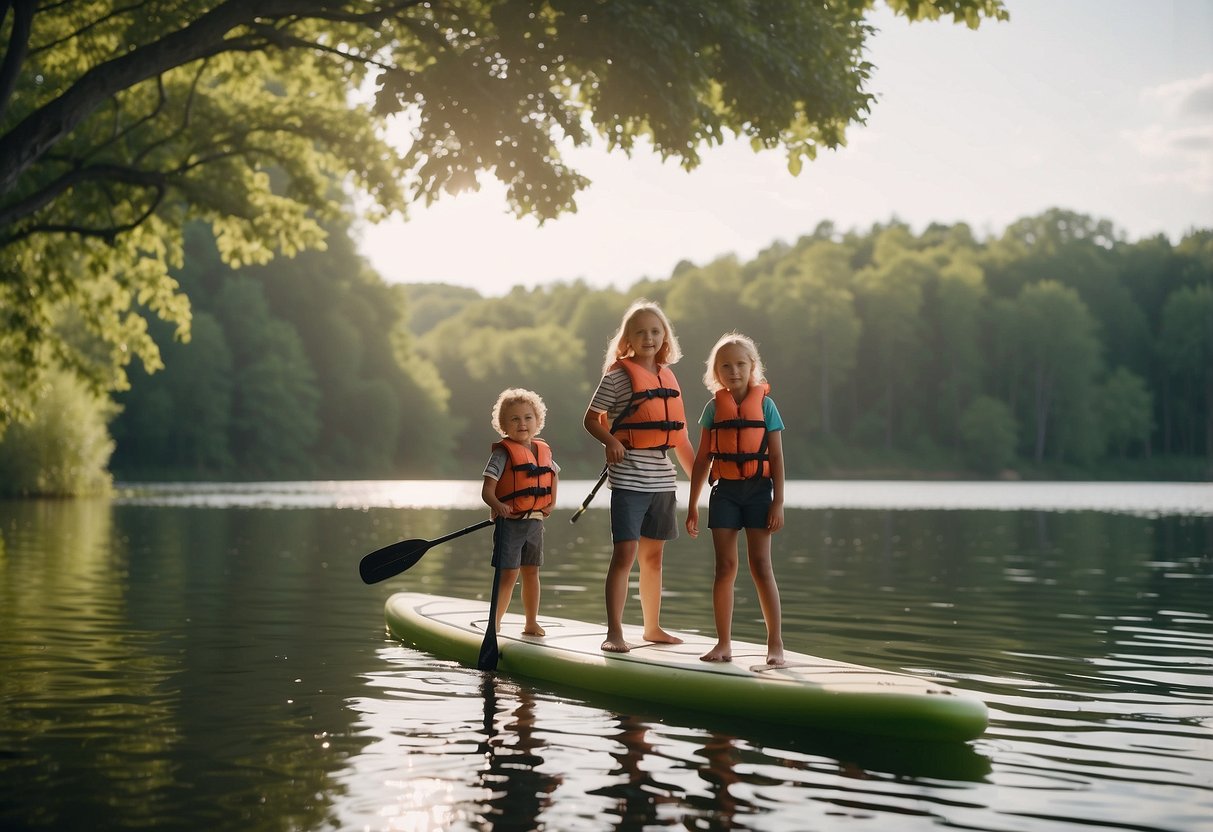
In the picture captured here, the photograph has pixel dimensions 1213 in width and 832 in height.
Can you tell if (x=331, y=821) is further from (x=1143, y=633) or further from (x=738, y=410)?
(x=1143, y=633)

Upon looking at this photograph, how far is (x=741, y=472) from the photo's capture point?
22.2 ft

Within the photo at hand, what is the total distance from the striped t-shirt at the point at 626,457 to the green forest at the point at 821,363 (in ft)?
155

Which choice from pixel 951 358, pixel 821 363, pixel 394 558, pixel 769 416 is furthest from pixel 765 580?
pixel 951 358

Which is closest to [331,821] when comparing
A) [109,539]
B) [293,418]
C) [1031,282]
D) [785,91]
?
[785,91]

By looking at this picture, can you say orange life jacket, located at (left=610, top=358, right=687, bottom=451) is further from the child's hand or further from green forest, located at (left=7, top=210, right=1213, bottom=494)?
green forest, located at (left=7, top=210, right=1213, bottom=494)

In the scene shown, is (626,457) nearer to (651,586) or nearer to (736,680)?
(651,586)

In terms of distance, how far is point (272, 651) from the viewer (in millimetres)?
8758

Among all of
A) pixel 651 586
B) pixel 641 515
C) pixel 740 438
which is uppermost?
pixel 740 438

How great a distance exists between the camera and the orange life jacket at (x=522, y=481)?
25.4 ft

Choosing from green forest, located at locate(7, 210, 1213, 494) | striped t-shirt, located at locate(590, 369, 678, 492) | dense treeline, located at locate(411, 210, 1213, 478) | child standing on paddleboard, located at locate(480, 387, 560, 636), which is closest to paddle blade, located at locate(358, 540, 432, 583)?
child standing on paddleboard, located at locate(480, 387, 560, 636)

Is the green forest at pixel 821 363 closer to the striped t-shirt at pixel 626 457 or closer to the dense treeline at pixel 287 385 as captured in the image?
the dense treeline at pixel 287 385

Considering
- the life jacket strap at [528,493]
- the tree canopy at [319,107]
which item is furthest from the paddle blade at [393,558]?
the tree canopy at [319,107]

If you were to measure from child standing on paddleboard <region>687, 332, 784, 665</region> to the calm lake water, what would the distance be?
29.5 inches

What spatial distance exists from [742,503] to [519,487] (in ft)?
5.24
